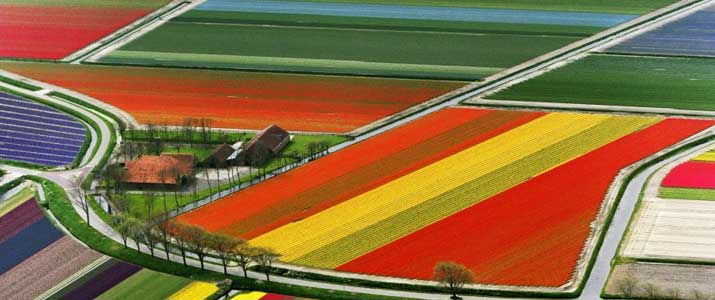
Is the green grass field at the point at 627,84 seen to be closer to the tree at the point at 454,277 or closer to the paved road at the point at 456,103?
the paved road at the point at 456,103

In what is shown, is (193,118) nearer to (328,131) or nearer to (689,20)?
(328,131)

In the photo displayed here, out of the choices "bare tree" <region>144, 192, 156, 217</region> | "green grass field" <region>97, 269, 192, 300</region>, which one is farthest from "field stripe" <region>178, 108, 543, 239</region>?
"green grass field" <region>97, 269, 192, 300</region>

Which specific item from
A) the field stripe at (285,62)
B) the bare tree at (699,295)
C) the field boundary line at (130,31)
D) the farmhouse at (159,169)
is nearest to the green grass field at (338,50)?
the field stripe at (285,62)

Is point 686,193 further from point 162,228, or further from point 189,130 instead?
point 189,130

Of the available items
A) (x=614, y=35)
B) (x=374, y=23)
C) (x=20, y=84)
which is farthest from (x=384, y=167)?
(x=374, y=23)

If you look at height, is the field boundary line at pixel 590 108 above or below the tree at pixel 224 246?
above

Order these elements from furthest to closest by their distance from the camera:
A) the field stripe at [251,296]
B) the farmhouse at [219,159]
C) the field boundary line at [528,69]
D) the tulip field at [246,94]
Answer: the tulip field at [246,94] → the field boundary line at [528,69] → the farmhouse at [219,159] → the field stripe at [251,296]

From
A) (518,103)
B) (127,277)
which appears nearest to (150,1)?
(518,103)
